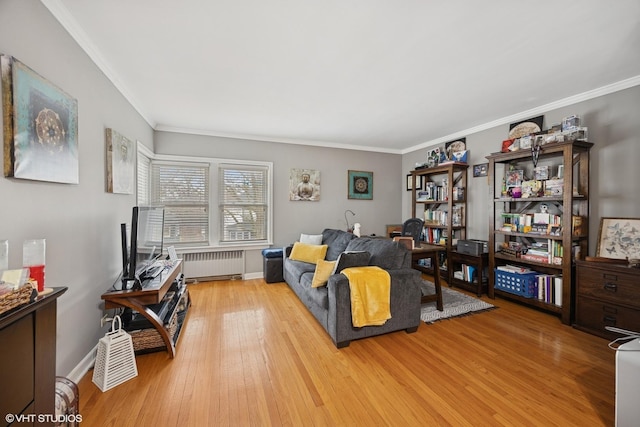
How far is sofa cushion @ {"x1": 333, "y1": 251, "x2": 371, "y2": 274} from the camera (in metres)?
2.56

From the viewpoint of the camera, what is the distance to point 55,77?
1646 millimetres

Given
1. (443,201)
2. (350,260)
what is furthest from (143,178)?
(443,201)

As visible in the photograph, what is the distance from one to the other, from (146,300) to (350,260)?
71.4 inches

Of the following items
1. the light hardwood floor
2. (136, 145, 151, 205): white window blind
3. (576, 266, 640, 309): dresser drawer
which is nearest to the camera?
the light hardwood floor

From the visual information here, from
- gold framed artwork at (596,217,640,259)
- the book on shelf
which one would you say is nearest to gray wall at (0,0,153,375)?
the book on shelf

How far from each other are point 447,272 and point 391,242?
2102 mm

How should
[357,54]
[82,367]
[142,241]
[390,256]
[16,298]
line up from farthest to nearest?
1. [390,256]
2. [142,241]
3. [357,54]
4. [82,367]
5. [16,298]

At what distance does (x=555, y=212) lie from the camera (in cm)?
320

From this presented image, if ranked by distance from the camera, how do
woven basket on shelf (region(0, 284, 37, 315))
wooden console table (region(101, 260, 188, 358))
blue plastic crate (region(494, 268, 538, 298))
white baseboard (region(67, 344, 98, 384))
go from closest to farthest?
1. woven basket on shelf (region(0, 284, 37, 315))
2. white baseboard (region(67, 344, 98, 384))
3. wooden console table (region(101, 260, 188, 358))
4. blue plastic crate (region(494, 268, 538, 298))

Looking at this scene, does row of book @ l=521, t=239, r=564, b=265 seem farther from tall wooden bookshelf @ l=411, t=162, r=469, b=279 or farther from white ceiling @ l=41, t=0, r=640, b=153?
white ceiling @ l=41, t=0, r=640, b=153

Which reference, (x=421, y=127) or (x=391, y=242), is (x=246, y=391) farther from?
(x=421, y=127)

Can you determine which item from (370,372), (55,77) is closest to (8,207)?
(55,77)

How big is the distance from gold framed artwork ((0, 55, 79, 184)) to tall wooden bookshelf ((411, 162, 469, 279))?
4.56 metres

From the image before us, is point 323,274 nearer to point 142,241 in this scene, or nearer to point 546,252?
point 142,241
